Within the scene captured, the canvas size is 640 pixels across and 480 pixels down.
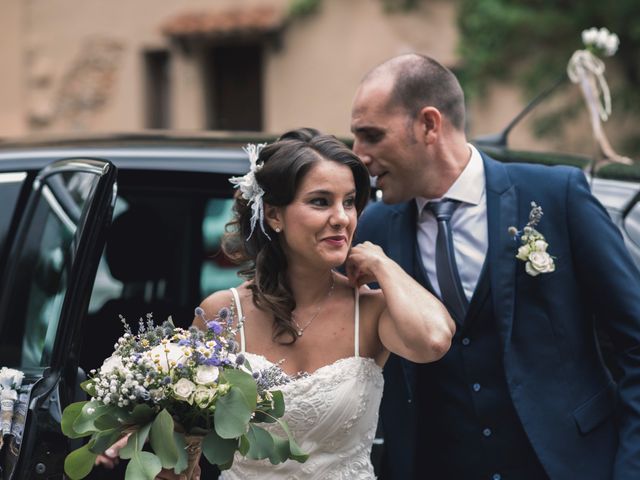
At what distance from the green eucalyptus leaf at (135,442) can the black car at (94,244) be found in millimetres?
415

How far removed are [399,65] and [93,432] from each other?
4.82ft

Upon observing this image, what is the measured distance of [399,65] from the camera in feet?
11.1

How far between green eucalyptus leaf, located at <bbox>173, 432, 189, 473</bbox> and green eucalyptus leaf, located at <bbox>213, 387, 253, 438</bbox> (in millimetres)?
97

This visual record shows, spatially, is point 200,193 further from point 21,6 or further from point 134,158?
point 21,6

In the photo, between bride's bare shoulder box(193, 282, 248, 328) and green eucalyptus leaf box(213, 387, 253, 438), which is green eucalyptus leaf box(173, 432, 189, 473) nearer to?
green eucalyptus leaf box(213, 387, 253, 438)

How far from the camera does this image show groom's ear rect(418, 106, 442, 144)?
131 inches

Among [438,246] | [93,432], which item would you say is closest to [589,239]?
[438,246]

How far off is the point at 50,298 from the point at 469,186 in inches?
51.3

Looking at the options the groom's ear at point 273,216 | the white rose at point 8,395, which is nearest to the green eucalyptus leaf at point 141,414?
the white rose at point 8,395

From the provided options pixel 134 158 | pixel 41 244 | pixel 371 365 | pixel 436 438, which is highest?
pixel 134 158

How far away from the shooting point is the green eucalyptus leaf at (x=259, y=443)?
261 cm

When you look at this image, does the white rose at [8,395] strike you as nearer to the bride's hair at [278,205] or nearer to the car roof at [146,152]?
the bride's hair at [278,205]

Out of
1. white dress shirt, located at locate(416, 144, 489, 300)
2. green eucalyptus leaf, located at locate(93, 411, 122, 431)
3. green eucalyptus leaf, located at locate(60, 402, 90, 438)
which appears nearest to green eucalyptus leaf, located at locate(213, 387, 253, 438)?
green eucalyptus leaf, located at locate(93, 411, 122, 431)

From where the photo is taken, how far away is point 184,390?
2484 mm
